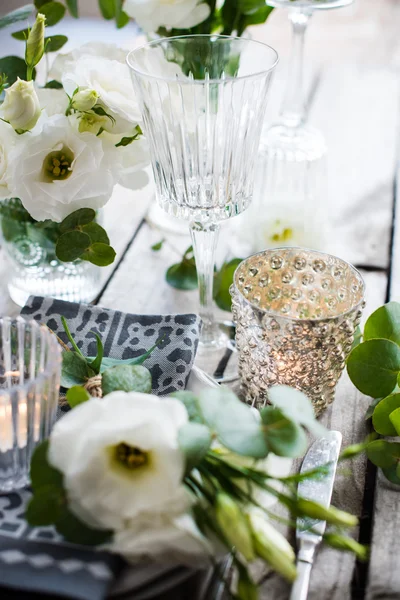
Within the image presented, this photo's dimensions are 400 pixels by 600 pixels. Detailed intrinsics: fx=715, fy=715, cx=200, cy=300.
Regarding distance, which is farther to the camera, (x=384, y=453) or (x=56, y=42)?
(x=56, y=42)

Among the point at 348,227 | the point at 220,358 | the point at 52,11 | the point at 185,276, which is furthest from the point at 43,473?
the point at 348,227

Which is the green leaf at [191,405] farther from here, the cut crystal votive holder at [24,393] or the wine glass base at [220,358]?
the wine glass base at [220,358]

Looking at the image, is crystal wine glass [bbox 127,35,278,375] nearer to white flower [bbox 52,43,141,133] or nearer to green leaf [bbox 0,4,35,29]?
white flower [bbox 52,43,141,133]

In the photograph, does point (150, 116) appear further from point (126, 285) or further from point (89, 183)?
point (126, 285)

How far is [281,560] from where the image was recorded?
421 millimetres

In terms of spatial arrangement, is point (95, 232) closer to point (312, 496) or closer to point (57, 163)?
point (57, 163)

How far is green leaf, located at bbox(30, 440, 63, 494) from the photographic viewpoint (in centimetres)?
44

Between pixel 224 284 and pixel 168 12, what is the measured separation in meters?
0.33

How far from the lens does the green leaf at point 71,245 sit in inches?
27.1

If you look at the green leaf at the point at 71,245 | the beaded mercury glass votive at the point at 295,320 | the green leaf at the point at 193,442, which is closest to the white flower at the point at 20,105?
the green leaf at the point at 71,245

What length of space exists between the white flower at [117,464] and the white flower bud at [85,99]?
315mm

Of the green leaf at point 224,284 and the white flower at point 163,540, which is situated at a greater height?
the white flower at point 163,540

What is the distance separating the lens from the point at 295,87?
1054mm

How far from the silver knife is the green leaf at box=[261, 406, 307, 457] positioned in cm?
2
